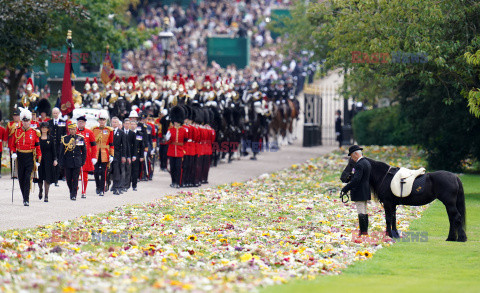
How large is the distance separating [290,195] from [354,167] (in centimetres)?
745

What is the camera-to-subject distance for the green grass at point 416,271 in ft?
35.4

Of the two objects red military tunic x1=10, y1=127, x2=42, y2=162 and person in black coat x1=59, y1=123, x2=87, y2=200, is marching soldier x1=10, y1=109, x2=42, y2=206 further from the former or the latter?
person in black coat x1=59, y1=123, x2=87, y2=200

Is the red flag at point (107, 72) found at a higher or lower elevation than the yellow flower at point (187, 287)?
higher

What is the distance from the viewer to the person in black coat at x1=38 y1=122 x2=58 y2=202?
66.6 feet

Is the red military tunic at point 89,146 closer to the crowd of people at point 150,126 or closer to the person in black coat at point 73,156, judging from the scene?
the crowd of people at point 150,126

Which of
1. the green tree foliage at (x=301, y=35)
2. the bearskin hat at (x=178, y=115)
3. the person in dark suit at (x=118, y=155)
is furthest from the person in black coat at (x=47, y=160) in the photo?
the green tree foliage at (x=301, y=35)

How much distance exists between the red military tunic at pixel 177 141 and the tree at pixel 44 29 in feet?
16.8

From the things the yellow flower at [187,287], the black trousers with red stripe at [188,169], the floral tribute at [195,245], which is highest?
the black trousers with red stripe at [188,169]

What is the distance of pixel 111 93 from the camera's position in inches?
1223

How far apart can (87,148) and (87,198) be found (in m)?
1.03

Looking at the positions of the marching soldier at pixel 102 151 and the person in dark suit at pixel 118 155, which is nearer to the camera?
the marching soldier at pixel 102 151

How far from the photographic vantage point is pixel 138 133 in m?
23.8

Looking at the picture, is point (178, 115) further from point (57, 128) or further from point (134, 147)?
point (57, 128)

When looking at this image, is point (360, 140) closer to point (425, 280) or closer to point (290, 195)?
point (290, 195)
